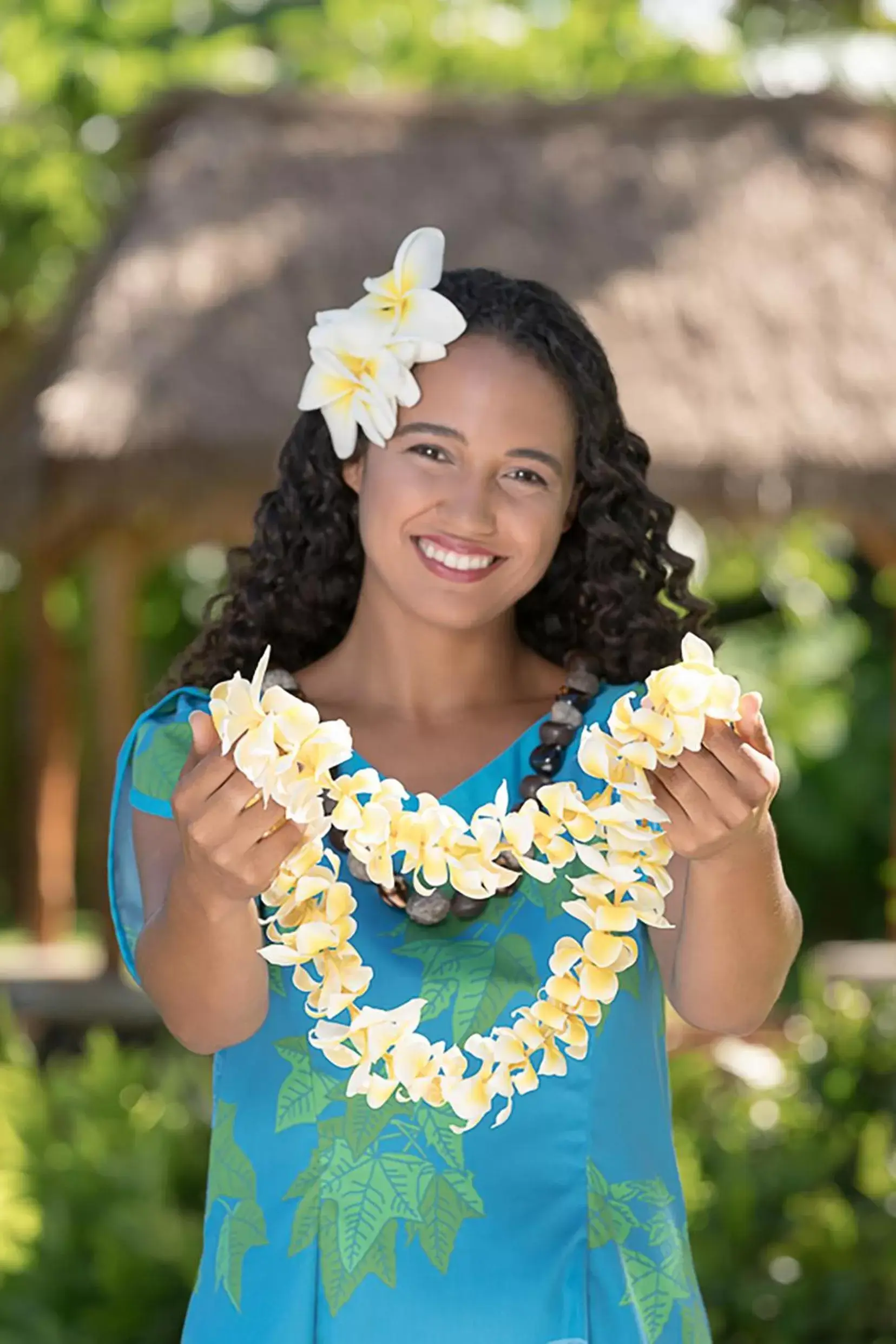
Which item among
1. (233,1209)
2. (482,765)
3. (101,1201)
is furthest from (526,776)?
(101,1201)

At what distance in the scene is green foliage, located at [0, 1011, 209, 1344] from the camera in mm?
3709

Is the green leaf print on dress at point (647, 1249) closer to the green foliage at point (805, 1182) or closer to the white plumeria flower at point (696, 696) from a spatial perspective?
the white plumeria flower at point (696, 696)

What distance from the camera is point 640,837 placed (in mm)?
1709

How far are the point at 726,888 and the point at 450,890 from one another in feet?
0.98

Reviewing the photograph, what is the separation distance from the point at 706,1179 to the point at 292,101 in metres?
4.79

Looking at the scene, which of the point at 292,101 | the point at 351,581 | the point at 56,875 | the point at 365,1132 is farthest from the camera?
the point at 56,875

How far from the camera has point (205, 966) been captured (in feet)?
5.74

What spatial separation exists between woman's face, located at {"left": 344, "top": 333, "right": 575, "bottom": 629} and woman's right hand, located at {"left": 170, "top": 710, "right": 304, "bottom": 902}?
355 millimetres

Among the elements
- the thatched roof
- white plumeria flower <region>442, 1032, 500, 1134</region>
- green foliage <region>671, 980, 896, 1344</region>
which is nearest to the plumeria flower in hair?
white plumeria flower <region>442, 1032, 500, 1134</region>

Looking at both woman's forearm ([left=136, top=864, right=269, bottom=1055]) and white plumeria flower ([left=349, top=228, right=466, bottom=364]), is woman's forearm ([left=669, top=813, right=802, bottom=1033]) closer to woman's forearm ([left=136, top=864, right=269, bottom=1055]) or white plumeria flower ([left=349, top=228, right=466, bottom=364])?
woman's forearm ([left=136, top=864, right=269, bottom=1055])

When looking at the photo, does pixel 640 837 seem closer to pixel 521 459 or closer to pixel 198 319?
pixel 521 459

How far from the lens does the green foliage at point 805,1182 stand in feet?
12.5

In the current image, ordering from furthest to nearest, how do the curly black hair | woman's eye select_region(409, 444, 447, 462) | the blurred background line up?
the blurred background
the curly black hair
woman's eye select_region(409, 444, 447, 462)

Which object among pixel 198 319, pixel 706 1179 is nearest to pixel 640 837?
pixel 706 1179
